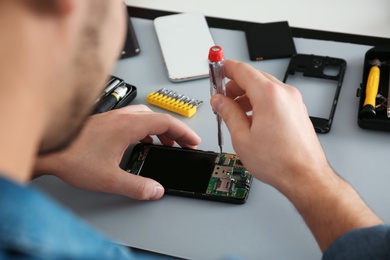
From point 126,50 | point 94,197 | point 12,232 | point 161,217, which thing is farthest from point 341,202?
point 126,50

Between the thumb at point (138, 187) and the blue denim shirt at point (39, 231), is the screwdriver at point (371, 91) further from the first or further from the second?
the blue denim shirt at point (39, 231)

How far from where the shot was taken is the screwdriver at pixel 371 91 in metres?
1.07

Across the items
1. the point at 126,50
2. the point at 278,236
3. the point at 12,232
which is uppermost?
the point at 12,232

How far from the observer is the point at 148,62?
1.28 m

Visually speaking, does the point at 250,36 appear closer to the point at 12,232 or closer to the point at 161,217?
the point at 161,217

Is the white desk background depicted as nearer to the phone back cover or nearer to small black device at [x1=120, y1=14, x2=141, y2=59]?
the phone back cover

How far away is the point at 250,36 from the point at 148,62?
0.24 m

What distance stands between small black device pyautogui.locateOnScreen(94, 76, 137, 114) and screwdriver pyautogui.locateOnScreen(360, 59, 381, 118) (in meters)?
0.45

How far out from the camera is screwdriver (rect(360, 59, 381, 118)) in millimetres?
1073

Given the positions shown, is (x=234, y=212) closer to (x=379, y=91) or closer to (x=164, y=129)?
(x=164, y=129)

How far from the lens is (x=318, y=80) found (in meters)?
1.19

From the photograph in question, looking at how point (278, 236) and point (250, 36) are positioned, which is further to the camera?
point (250, 36)

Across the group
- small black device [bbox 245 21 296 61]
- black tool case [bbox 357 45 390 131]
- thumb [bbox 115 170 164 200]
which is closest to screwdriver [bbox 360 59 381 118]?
black tool case [bbox 357 45 390 131]

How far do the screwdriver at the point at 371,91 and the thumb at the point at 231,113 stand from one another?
0.93ft
